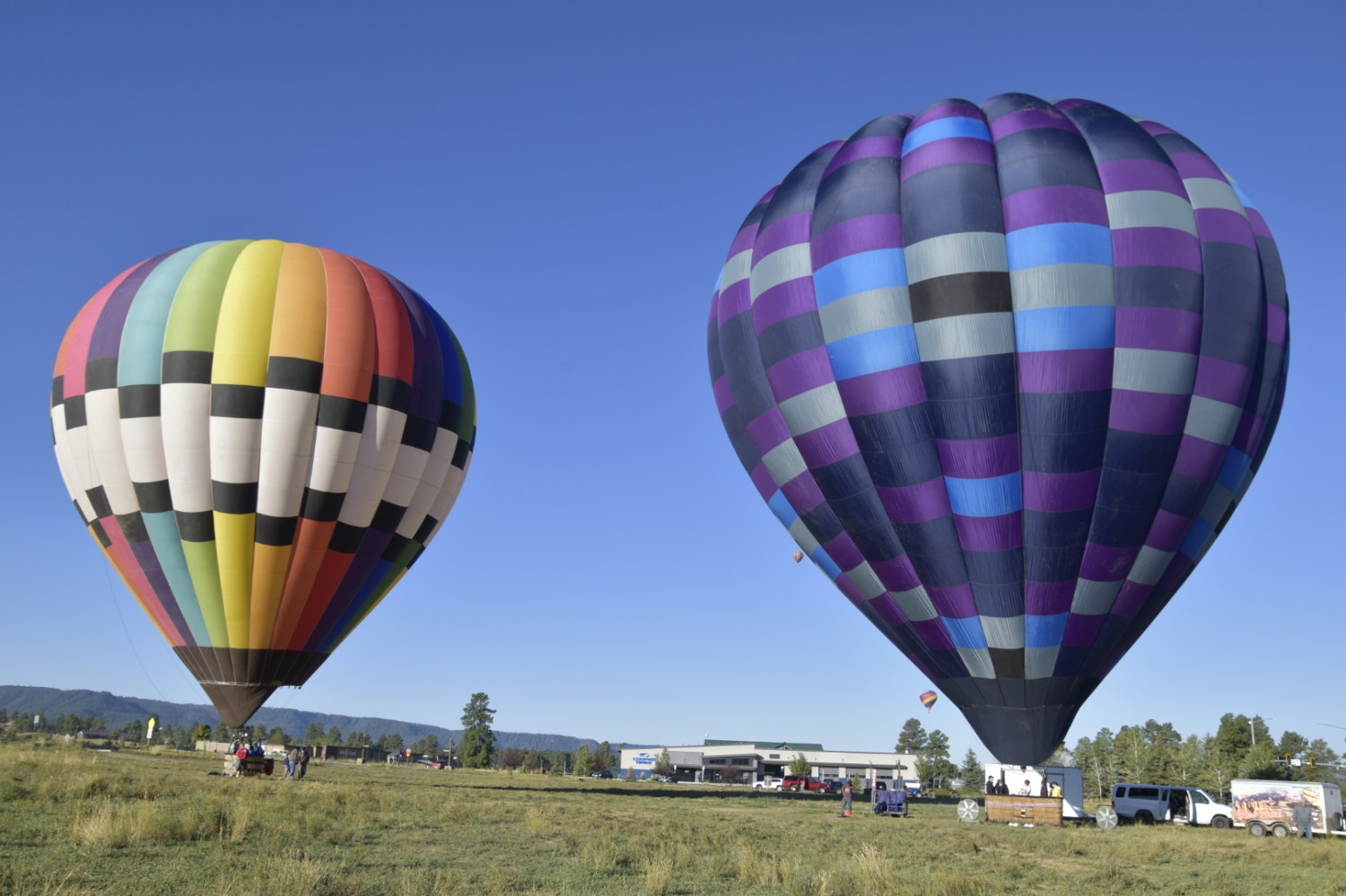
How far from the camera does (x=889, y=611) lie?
864 inches

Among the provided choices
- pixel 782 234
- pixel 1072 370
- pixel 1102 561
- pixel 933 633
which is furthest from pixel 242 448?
pixel 1102 561

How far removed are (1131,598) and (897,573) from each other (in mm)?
4601

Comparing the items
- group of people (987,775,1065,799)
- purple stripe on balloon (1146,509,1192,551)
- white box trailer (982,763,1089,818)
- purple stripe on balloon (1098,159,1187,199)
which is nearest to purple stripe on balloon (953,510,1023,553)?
purple stripe on balloon (1146,509,1192,551)

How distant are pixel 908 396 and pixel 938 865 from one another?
8.73m

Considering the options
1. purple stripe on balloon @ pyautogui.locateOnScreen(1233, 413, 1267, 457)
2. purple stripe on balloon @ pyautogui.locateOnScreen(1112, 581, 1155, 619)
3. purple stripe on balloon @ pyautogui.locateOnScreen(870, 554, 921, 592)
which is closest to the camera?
purple stripe on balloon @ pyautogui.locateOnScreen(1112, 581, 1155, 619)

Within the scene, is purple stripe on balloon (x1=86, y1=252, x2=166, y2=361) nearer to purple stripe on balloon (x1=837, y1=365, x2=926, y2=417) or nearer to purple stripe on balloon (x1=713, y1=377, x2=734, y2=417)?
purple stripe on balloon (x1=713, y1=377, x2=734, y2=417)

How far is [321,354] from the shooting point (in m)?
25.4

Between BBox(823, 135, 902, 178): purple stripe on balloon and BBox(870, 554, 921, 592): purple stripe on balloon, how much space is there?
8.73 metres

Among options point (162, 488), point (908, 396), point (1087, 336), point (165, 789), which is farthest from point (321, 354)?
point (1087, 336)

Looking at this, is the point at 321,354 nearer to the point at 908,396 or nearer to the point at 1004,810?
the point at 908,396

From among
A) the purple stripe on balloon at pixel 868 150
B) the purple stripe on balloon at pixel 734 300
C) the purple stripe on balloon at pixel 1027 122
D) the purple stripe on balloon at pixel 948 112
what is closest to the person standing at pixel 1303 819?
the purple stripe on balloon at pixel 1027 122

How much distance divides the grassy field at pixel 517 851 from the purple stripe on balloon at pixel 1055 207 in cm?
1182

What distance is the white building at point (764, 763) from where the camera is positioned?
11012 cm

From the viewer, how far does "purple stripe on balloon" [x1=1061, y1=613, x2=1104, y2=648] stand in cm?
1973
